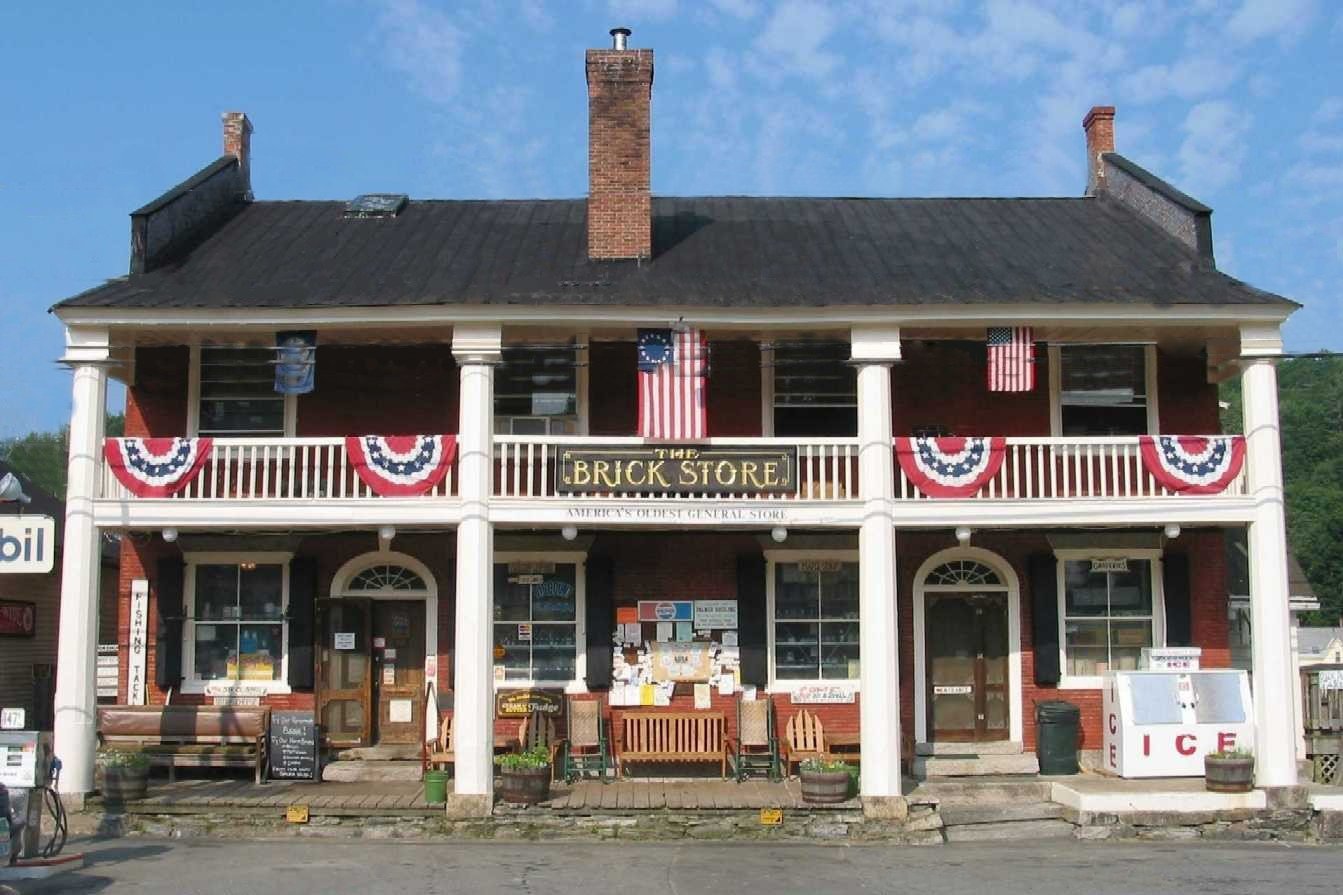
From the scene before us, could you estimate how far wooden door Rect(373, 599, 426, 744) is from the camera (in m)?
18.8

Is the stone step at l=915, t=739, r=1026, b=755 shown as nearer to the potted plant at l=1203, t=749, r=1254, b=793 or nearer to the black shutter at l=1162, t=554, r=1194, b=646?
the black shutter at l=1162, t=554, r=1194, b=646

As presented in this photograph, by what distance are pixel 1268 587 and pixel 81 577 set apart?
1409 cm

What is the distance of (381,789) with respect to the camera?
17.1 metres

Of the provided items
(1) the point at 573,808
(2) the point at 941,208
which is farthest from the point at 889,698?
(2) the point at 941,208

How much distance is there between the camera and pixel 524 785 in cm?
1577

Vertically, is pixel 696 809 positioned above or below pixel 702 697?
below

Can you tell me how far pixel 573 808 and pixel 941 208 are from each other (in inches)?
436

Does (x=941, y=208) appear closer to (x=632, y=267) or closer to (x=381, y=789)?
(x=632, y=267)

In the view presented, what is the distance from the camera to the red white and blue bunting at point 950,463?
54.3 ft

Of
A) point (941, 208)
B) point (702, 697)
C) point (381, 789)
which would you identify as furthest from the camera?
point (941, 208)

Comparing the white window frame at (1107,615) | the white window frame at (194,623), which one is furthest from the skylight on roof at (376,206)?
the white window frame at (1107,615)

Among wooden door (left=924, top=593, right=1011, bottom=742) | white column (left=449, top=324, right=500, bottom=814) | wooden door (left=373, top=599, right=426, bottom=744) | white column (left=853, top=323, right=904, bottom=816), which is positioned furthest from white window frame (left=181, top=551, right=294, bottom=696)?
wooden door (left=924, top=593, right=1011, bottom=742)

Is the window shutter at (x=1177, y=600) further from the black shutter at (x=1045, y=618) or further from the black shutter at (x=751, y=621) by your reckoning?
the black shutter at (x=751, y=621)

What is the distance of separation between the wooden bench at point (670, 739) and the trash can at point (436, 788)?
105 inches
